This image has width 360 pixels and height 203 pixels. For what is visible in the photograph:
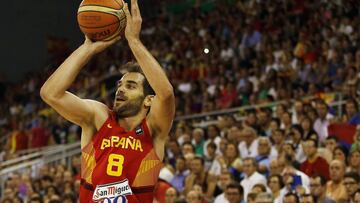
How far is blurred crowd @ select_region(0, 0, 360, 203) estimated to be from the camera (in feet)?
32.6

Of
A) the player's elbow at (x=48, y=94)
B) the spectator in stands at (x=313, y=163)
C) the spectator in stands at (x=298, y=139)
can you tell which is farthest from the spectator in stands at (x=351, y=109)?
the player's elbow at (x=48, y=94)

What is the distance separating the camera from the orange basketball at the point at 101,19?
5.31 m

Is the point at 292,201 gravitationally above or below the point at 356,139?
below

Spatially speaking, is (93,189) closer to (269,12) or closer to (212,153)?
(212,153)

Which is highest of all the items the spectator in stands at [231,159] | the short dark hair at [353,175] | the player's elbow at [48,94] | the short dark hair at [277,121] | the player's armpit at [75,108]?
the short dark hair at [277,121]

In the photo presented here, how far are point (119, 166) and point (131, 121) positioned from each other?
1.06ft

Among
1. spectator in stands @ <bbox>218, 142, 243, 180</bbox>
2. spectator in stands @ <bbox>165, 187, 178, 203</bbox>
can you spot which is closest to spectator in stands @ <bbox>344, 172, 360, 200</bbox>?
spectator in stands @ <bbox>165, 187, 178, 203</bbox>

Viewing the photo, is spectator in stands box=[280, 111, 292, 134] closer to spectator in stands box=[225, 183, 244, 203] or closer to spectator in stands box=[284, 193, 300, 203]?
spectator in stands box=[225, 183, 244, 203]

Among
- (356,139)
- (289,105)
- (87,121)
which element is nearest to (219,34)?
(289,105)

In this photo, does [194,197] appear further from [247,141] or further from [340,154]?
[247,141]

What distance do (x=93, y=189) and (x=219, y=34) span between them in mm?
13574

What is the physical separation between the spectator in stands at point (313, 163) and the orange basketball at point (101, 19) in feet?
16.5

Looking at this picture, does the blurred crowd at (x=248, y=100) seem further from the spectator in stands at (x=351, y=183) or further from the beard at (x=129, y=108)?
the beard at (x=129, y=108)

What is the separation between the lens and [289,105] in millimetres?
12906
